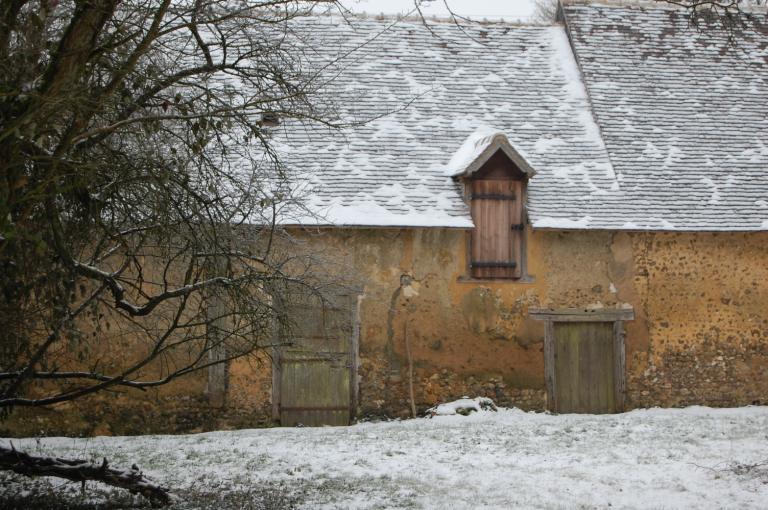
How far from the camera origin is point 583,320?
12.8 metres

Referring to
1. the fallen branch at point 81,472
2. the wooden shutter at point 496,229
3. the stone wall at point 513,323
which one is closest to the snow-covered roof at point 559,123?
the wooden shutter at point 496,229

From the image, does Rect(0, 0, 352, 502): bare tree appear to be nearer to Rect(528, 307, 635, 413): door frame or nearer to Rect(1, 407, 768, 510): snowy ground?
Rect(1, 407, 768, 510): snowy ground

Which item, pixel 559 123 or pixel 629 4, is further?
pixel 629 4

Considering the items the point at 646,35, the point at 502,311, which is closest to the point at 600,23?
the point at 646,35

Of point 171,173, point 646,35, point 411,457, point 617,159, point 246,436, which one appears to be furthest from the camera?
point 646,35

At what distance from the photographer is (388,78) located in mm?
14414

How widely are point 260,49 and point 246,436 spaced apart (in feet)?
20.5

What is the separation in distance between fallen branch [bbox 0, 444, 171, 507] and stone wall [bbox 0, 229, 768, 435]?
5133mm

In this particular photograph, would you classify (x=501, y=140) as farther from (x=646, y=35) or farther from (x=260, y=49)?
(x=260, y=49)

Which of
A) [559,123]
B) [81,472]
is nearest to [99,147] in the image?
[81,472]

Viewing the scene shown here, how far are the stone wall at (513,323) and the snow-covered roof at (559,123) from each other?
1.46ft

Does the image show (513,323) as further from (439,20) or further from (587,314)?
(439,20)

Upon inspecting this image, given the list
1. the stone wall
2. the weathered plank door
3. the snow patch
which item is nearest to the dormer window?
the stone wall

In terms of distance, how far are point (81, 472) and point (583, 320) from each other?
26.4 feet
